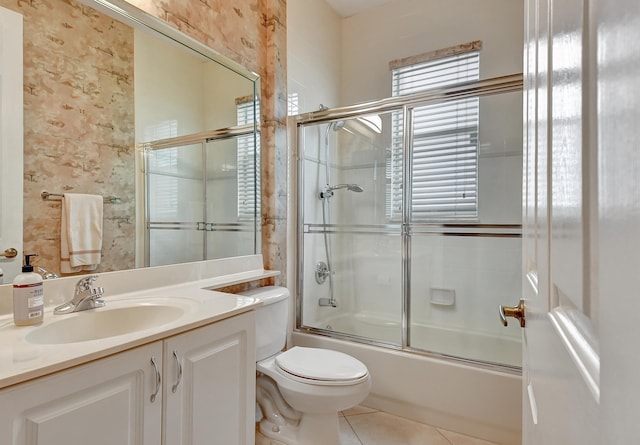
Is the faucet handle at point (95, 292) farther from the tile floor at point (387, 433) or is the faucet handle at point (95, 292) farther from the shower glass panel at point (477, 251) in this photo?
the shower glass panel at point (477, 251)

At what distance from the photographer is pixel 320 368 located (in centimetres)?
158

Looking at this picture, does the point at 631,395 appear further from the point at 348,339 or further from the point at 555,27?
the point at 348,339

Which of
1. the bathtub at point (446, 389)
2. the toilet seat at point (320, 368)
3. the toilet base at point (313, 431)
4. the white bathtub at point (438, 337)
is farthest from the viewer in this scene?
the white bathtub at point (438, 337)

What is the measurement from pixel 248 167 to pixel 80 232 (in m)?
0.99

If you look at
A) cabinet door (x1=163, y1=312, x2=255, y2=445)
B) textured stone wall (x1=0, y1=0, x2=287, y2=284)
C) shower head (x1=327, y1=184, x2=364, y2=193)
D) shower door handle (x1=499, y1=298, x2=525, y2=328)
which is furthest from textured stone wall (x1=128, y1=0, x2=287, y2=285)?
shower door handle (x1=499, y1=298, x2=525, y2=328)

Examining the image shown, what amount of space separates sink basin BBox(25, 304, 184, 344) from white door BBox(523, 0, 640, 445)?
1.12 m

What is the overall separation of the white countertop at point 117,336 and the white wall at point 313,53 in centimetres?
153

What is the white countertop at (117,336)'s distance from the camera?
741 mm

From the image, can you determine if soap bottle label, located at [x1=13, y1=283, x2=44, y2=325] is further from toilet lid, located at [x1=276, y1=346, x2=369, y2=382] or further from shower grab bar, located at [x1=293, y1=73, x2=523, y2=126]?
shower grab bar, located at [x1=293, y1=73, x2=523, y2=126]

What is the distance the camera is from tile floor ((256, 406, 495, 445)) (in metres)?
1.75

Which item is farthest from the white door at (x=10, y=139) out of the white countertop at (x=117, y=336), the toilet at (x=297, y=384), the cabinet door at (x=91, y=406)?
the toilet at (x=297, y=384)

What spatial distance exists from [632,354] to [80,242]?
4.97 feet

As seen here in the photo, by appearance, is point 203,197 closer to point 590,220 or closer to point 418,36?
point 590,220

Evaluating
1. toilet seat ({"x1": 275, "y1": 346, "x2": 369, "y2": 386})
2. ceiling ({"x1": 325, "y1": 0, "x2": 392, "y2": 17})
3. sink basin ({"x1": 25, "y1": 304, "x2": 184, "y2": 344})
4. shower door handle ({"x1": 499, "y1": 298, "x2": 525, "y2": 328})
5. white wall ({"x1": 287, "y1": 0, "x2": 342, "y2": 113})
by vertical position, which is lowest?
toilet seat ({"x1": 275, "y1": 346, "x2": 369, "y2": 386})
